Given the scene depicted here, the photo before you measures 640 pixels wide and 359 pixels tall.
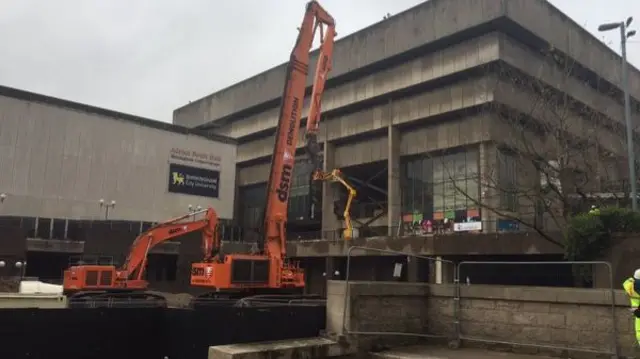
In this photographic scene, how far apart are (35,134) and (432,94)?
33590 mm

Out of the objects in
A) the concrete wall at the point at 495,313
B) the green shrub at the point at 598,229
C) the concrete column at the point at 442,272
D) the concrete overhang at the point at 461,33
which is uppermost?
the concrete overhang at the point at 461,33

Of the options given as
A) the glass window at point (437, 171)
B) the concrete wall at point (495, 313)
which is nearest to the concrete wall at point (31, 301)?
the concrete wall at point (495, 313)

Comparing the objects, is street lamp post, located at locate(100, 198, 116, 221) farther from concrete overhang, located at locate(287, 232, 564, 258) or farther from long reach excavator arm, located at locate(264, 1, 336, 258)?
long reach excavator arm, located at locate(264, 1, 336, 258)

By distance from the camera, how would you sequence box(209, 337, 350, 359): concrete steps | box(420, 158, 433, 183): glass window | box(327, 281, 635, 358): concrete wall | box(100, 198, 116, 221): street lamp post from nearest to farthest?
box(209, 337, 350, 359): concrete steps → box(327, 281, 635, 358): concrete wall → box(100, 198, 116, 221): street lamp post → box(420, 158, 433, 183): glass window

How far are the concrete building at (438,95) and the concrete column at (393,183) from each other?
9cm

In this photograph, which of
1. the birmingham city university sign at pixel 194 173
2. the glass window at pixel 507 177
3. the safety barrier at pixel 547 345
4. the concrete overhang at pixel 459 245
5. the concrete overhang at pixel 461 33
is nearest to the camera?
the safety barrier at pixel 547 345

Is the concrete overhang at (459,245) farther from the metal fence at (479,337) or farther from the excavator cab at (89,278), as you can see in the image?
the metal fence at (479,337)

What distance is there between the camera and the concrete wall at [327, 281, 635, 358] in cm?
971

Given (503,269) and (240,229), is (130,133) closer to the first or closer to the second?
(240,229)

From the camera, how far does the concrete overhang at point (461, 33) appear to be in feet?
155

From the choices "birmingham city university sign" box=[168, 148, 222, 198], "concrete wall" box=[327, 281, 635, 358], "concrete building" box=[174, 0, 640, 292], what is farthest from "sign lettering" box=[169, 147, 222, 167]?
"concrete wall" box=[327, 281, 635, 358]

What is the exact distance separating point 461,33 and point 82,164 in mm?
34139

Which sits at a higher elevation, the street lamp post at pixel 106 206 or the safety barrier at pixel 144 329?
the street lamp post at pixel 106 206

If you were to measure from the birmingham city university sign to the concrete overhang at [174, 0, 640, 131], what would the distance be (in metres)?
15.8
